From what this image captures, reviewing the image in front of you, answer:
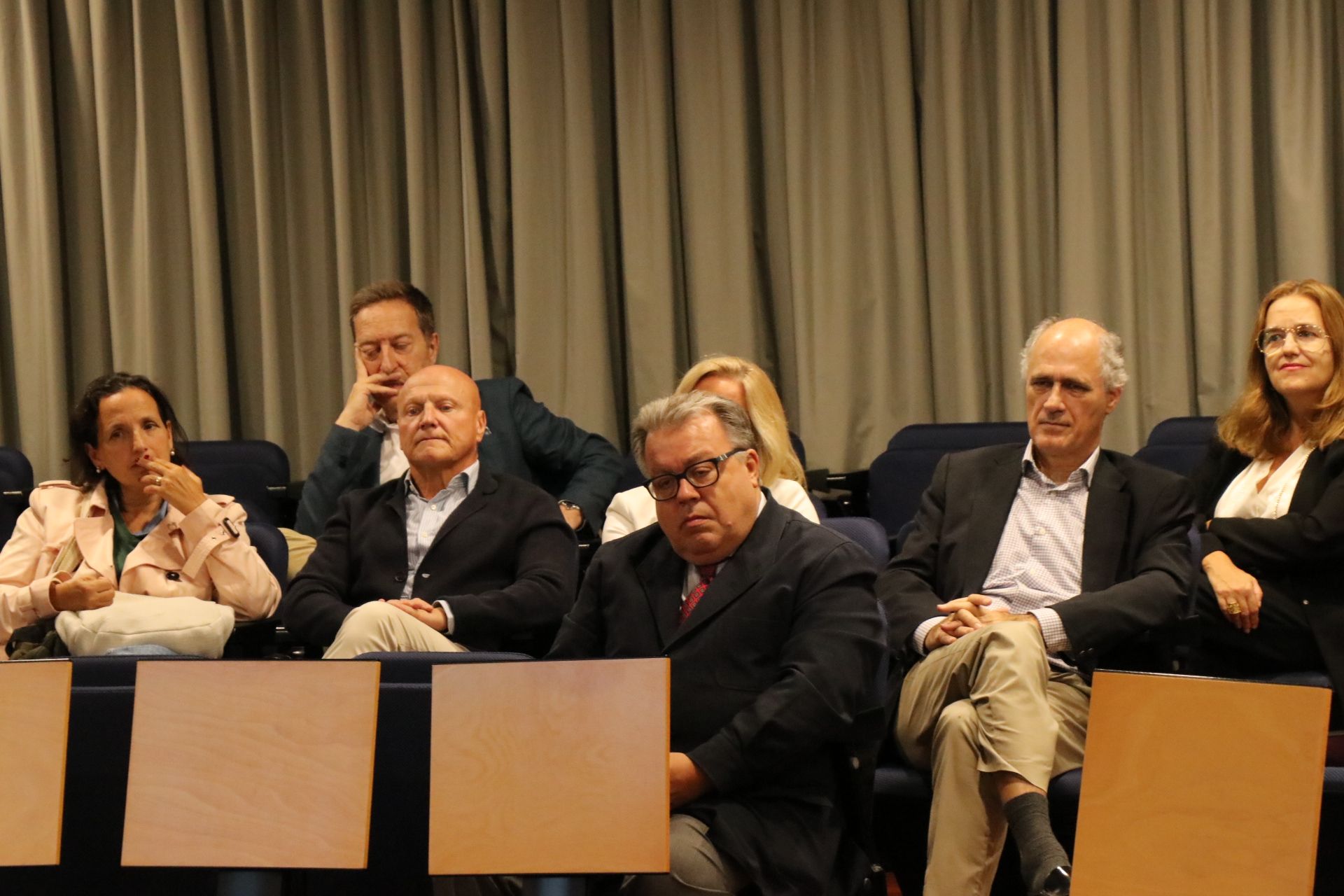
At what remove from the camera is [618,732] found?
82.1 inches

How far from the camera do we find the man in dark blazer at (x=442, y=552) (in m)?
3.21

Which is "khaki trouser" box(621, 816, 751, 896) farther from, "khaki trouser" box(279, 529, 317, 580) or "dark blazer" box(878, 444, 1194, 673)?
"khaki trouser" box(279, 529, 317, 580)

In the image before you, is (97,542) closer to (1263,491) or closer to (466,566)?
(466,566)

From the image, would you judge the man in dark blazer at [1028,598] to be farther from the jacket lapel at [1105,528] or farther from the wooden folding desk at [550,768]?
the wooden folding desk at [550,768]

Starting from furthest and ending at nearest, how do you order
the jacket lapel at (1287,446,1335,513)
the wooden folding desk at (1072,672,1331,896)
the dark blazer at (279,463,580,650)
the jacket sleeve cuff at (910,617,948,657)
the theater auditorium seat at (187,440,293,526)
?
the theater auditorium seat at (187,440,293,526), the dark blazer at (279,463,580,650), the jacket lapel at (1287,446,1335,513), the jacket sleeve cuff at (910,617,948,657), the wooden folding desk at (1072,672,1331,896)

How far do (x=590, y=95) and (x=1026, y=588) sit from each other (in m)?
2.58

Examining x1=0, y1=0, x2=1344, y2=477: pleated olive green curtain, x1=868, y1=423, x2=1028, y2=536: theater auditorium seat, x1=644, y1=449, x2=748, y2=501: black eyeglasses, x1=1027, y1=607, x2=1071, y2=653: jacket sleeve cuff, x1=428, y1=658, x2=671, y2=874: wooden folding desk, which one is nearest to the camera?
x1=428, y1=658, x2=671, y2=874: wooden folding desk

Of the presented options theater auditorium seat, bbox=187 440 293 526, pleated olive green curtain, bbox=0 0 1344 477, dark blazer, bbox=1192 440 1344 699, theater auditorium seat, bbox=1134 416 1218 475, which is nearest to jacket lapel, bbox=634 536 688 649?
dark blazer, bbox=1192 440 1344 699

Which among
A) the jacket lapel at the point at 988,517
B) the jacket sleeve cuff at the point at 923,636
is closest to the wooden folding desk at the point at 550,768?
the jacket sleeve cuff at the point at 923,636

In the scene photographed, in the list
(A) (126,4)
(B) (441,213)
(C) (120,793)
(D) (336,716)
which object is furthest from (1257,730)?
(A) (126,4)

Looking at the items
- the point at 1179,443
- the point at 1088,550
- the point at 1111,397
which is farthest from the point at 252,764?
the point at 1179,443

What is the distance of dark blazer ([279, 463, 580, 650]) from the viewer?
324cm

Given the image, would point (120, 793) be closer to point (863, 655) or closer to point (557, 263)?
point (863, 655)

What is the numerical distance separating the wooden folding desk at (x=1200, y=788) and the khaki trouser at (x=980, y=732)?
50cm
